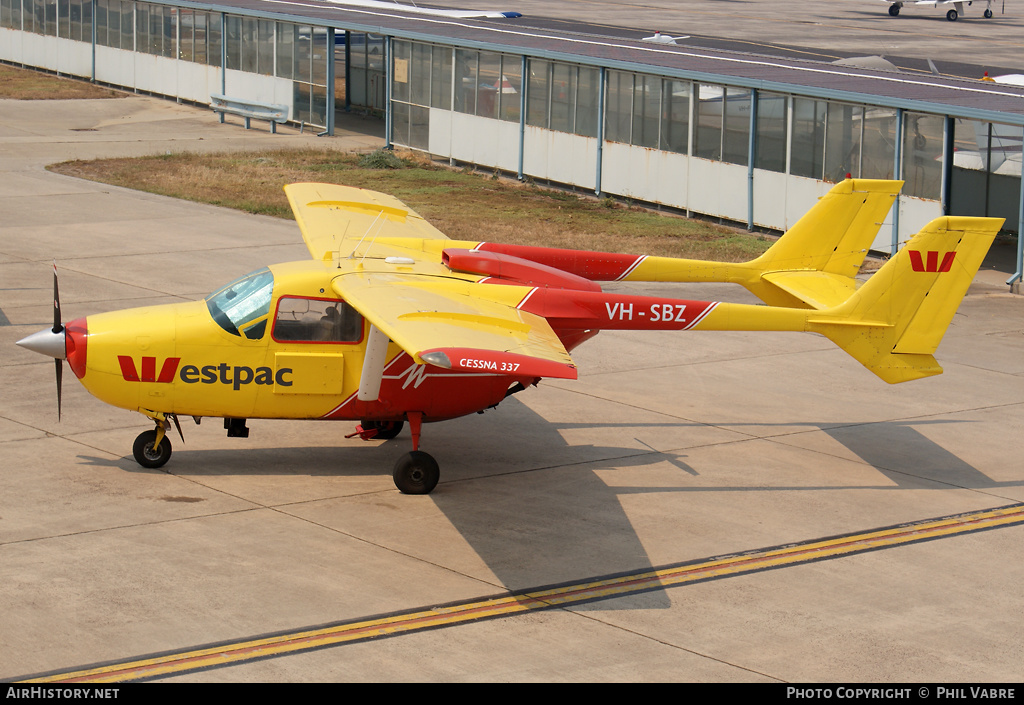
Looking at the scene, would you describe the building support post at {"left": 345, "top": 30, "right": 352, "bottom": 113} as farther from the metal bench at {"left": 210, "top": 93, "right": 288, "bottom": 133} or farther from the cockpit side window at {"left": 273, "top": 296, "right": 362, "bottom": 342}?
the cockpit side window at {"left": 273, "top": 296, "right": 362, "bottom": 342}

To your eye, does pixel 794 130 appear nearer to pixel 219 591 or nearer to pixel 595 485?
pixel 595 485

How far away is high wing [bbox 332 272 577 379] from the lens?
10.0 meters

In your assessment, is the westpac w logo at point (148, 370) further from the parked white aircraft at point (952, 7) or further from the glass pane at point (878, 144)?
the parked white aircraft at point (952, 7)

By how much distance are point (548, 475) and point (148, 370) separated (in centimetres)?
440

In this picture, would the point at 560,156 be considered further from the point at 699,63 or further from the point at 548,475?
the point at 548,475

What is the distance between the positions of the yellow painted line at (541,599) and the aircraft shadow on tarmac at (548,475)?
23 cm

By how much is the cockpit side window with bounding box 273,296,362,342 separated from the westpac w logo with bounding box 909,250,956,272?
609cm

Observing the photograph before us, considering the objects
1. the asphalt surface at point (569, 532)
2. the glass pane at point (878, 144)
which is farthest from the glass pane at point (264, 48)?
the asphalt surface at point (569, 532)

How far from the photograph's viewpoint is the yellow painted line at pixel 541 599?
29.5ft

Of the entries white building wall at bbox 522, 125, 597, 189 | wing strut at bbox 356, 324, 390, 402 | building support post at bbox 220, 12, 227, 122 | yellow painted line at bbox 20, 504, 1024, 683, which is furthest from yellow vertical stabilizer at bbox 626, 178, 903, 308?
building support post at bbox 220, 12, 227, 122

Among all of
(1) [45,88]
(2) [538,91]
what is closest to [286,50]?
(2) [538,91]

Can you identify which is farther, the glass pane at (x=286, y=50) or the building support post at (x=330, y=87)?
the glass pane at (x=286, y=50)

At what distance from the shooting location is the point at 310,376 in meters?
12.8

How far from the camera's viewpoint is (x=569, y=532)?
11812 millimetres
